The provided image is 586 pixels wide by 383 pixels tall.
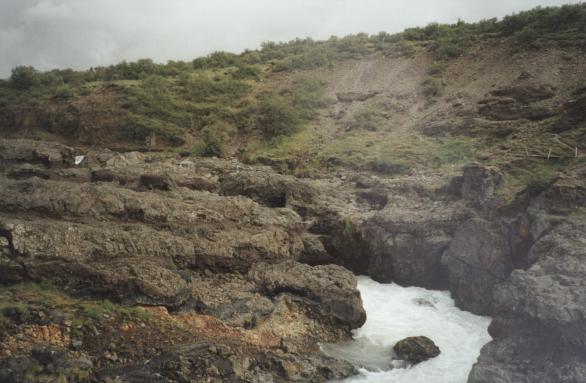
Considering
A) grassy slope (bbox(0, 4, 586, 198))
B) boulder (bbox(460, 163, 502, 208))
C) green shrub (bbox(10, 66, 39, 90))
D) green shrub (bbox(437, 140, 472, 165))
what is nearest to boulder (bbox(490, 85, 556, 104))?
grassy slope (bbox(0, 4, 586, 198))

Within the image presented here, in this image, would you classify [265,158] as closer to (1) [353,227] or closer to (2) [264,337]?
(1) [353,227]

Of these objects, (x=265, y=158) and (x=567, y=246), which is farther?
(x=265, y=158)

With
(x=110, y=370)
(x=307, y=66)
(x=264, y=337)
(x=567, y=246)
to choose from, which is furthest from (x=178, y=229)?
(x=307, y=66)

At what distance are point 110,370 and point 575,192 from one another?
14852 millimetres

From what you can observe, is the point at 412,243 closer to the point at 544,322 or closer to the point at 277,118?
the point at 544,322

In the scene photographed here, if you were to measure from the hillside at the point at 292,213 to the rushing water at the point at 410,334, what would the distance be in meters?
0.60

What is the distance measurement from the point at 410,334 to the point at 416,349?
1581 mm

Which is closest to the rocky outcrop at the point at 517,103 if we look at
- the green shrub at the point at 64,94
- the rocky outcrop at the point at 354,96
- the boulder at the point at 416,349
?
the rocky outcrop at the point at 354,96

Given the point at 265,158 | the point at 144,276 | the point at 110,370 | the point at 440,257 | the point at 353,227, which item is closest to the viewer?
the point at 110,370

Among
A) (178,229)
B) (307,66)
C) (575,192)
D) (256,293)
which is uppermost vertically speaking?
(307,66)

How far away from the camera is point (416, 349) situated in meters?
14.8

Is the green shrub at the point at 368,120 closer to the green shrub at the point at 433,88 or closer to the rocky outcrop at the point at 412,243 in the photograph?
the green shrub at the point at 433,88

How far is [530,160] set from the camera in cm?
2184

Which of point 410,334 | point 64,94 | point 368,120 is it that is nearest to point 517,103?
point 368,120
